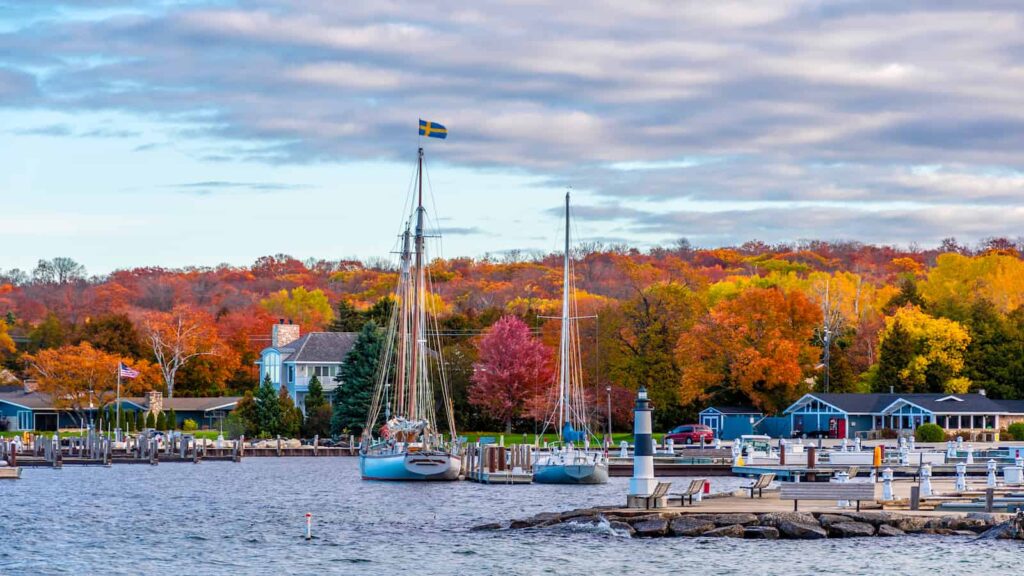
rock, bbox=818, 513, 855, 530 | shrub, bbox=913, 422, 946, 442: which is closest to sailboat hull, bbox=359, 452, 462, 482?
shrub, bbox=913, 422, 946, 442

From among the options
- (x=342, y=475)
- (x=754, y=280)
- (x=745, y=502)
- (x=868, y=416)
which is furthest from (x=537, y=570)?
(x=754, y=280)

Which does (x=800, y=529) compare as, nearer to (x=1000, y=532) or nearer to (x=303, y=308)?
(x=1000, y=532)

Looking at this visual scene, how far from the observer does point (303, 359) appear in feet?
406

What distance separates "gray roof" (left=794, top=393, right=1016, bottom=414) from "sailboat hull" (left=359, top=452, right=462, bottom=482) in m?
37.0

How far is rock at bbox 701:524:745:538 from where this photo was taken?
135 ft

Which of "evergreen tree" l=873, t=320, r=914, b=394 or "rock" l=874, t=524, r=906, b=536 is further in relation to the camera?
"evergreen tree" l=873, t=320, r=914, b=394

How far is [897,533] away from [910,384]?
68.7 m

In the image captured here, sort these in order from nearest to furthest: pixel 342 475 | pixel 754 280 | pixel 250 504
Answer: pixel 250 504 → pixel 342 475 → pixel 754 280

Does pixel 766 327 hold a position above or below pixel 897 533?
above

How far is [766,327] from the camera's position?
348 ft

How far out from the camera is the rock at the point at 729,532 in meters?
41.0

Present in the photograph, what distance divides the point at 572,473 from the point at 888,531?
27.8 metres

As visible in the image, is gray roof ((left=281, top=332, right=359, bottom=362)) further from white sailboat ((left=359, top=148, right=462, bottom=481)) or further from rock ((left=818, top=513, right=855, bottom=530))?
rock ((left=818, top=513, right=855, bottom=530))

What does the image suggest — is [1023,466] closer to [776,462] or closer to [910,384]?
[776,462]
